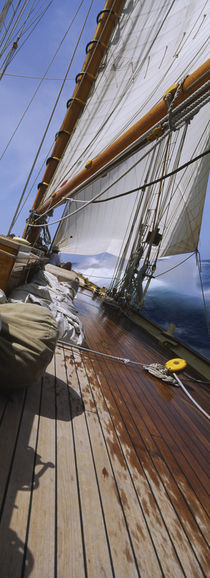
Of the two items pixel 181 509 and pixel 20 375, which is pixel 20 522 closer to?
pixel 20 375

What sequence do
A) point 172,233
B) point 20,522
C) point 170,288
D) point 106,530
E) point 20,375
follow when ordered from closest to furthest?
point 20,522 < point 106,530 < point 20,375 < point 172,233 < point 170,288

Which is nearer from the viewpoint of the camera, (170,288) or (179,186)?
(179,186)

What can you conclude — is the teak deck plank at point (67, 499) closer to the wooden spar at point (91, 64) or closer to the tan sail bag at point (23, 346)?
the tan sail bag at point (23, 346)

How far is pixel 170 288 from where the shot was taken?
106 ft

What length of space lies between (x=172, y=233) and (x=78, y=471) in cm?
1098

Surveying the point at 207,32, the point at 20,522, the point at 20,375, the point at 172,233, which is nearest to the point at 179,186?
the point at 172,233

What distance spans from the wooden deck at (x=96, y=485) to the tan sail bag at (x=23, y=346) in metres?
0.18

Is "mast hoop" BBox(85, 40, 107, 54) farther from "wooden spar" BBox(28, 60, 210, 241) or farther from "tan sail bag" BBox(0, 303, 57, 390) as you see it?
"tan sail bag" BBox(0, 303, 57, 390)

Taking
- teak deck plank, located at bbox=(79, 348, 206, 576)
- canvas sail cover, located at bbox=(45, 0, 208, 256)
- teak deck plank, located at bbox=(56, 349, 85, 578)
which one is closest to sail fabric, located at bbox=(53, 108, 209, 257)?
canvas sail cover, located at bbox=(45, 0, 208, 256)

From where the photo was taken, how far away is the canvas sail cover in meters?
3.56

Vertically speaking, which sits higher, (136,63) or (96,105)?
(136,63)

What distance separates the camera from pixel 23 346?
197 centimetres

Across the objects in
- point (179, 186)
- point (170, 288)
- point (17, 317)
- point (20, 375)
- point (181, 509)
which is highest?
point (179, 186)

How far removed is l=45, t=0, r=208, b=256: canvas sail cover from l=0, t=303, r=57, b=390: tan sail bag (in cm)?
143
